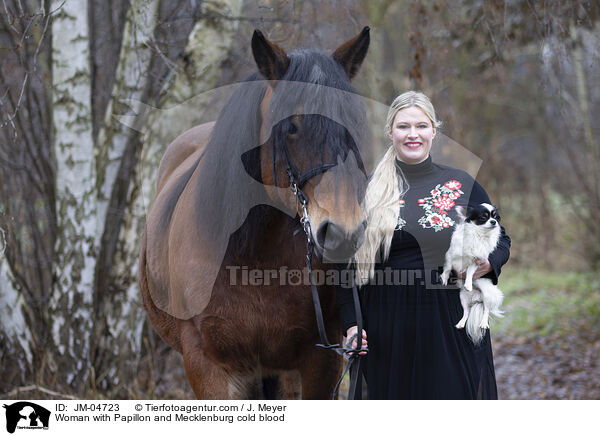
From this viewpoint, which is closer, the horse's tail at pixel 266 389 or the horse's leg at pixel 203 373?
the horse's leg at pixel 203 373

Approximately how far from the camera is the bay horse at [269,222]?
2.17 m

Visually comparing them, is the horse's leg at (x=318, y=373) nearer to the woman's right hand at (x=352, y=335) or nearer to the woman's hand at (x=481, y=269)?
the woman's right hand at (x=352, y=335)

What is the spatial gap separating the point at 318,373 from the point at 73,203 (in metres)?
2.60

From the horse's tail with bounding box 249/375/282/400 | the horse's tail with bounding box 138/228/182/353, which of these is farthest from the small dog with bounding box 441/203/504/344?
the horse's tail with bounding box 138/228/182/353

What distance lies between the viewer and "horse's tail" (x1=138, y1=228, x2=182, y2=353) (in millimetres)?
3335

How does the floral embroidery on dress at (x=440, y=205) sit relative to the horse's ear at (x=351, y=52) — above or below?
below

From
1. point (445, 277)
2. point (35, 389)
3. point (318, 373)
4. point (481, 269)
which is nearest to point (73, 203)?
point (35, 389)

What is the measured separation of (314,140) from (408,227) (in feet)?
2.06

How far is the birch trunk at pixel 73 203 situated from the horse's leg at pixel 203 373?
6.63 ft

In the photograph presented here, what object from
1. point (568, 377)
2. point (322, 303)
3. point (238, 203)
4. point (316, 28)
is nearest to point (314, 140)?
point (238, 203)

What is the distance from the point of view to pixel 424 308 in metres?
2.50

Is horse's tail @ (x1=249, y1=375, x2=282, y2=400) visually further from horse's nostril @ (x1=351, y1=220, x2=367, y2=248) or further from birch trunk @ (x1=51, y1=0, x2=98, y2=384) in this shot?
birch trunk @ (x1=51, y1=0, x2=98, y2=384)

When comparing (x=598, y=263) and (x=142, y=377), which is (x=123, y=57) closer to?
(x=142, y=377)
